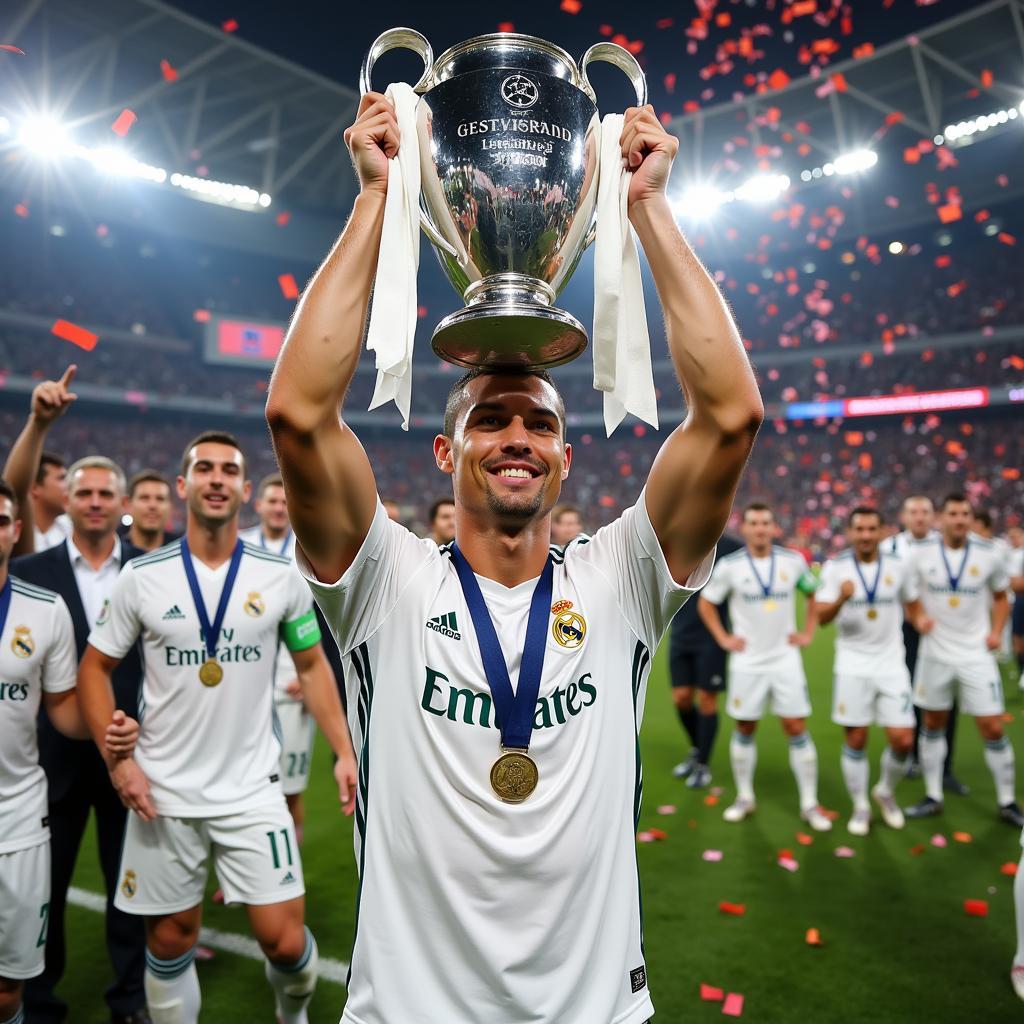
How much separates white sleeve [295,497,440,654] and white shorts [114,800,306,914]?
1715mm

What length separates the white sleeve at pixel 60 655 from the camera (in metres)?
3.16

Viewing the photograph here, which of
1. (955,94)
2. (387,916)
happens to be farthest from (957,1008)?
(955,94)

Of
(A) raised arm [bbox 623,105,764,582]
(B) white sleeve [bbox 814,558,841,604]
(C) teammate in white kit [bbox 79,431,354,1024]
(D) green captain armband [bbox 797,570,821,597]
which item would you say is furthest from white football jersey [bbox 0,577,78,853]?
(D) green captain armband [bbox 797,570,821,597]

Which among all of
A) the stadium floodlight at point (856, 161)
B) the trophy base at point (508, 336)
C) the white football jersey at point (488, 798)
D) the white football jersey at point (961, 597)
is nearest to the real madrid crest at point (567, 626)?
the white football jersey at point (488, 798)

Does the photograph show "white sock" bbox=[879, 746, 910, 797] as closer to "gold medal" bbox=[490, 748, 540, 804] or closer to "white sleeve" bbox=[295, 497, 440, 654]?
"gold medal" bbox=[490, 748, 540, 804]

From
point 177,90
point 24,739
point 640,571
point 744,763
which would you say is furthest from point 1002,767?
point 177,90

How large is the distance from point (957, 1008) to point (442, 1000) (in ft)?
9.84

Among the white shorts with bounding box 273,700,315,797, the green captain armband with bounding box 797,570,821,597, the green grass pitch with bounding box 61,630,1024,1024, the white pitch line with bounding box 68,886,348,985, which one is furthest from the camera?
the green captain armband with bounding box 797,570,821,597

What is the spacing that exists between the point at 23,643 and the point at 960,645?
A: 20.2 ft

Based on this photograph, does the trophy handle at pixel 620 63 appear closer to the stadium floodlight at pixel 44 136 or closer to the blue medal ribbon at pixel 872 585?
the blue medal ribbon at pixel 872 585

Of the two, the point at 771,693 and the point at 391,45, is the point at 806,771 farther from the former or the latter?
the point at 391,45

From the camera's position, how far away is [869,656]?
6.00 m

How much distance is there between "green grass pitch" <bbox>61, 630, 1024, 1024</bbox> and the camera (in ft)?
11.4

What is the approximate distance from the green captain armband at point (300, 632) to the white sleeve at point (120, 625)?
58cm
